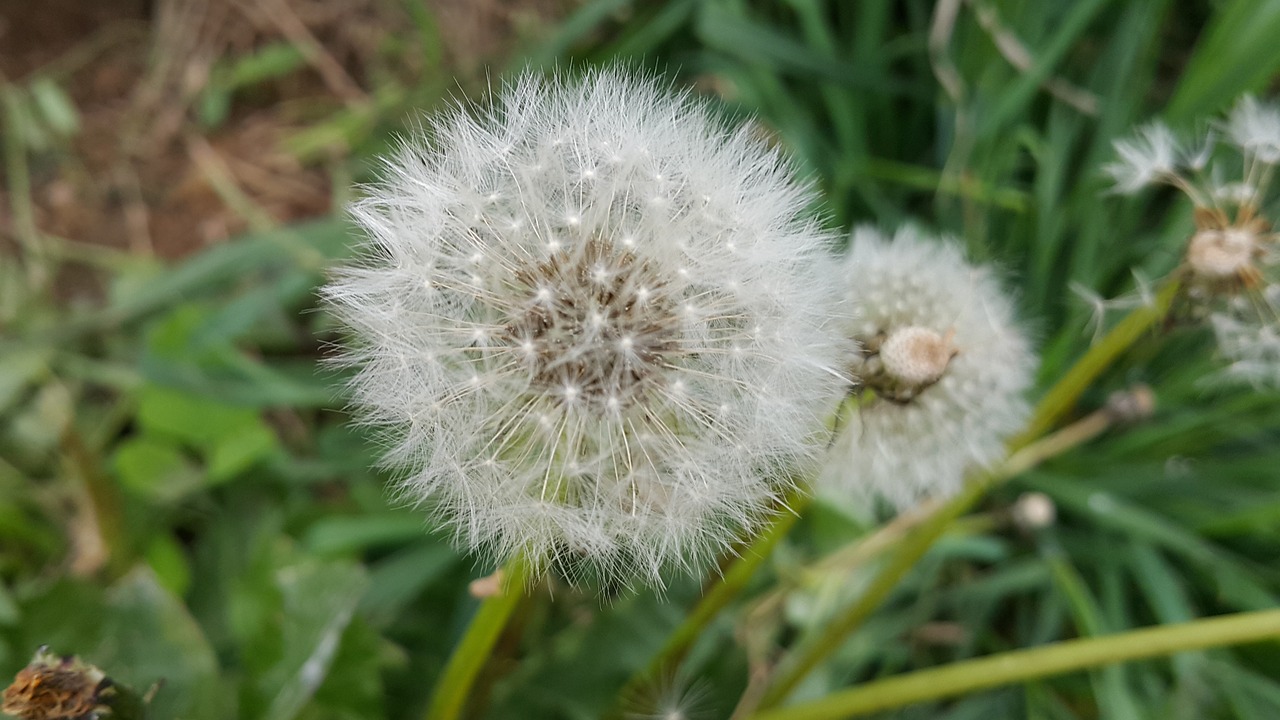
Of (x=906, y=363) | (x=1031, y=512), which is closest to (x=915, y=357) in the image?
(x=906, y=363)

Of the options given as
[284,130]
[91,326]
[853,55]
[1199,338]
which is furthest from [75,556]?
[1199,338]

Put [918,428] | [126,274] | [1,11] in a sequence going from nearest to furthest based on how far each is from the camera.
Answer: [918,428] → [126,274] → [1,11]

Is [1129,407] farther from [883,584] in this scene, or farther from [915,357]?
[915,357]

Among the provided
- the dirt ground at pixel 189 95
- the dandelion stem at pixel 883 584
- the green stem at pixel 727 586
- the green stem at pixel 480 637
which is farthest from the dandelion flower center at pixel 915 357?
the dirt ground at pixel 189 95

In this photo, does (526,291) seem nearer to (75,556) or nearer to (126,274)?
(75,556)

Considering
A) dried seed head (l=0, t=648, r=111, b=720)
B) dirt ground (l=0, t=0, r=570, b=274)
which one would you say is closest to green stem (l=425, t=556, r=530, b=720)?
dried seed head (l=0, t=648, r=111, b=720)

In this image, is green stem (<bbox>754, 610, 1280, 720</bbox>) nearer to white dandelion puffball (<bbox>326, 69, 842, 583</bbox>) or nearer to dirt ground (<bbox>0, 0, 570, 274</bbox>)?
white dandelion puffball (<bbox>326, 69, 842, 583</bbox>)
